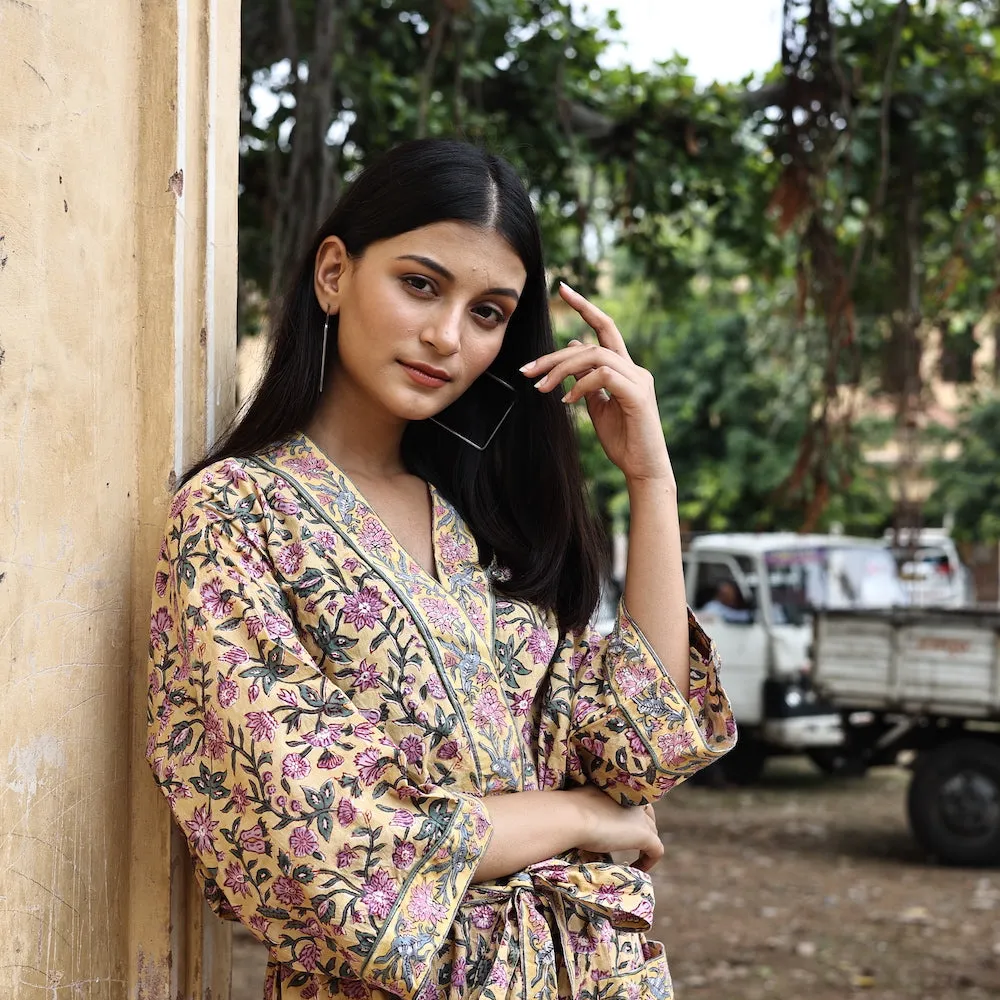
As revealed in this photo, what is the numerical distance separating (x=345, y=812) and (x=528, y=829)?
0.29 meters

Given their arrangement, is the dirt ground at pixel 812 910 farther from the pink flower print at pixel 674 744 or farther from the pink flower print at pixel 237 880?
the pink flower print at pixel 237 880

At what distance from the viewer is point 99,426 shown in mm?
1558

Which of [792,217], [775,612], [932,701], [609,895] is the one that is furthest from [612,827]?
[775,612]

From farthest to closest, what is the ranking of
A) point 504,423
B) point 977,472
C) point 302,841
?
point 977,472 → point 504,423 → point 302,841

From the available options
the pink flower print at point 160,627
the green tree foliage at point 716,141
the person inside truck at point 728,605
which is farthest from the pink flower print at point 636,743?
the person inside truck at point 728,605

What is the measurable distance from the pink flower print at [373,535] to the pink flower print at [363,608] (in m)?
0.08

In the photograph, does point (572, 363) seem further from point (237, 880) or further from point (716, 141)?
point (716, 141)

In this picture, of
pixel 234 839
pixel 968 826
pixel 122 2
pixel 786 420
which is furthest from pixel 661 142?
pixel 786 420

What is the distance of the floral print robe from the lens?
1.36 metres

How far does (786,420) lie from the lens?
55.3ft

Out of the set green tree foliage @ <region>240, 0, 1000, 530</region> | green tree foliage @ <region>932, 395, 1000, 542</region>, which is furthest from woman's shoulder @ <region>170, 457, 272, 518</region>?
green tree foliage @ <region>932, 395, 1000, 542</region>

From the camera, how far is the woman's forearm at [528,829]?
1.52 m

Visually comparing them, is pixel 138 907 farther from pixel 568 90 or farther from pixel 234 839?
pixel 568 90

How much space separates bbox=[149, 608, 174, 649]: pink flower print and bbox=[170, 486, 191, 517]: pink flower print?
0.11 meters
